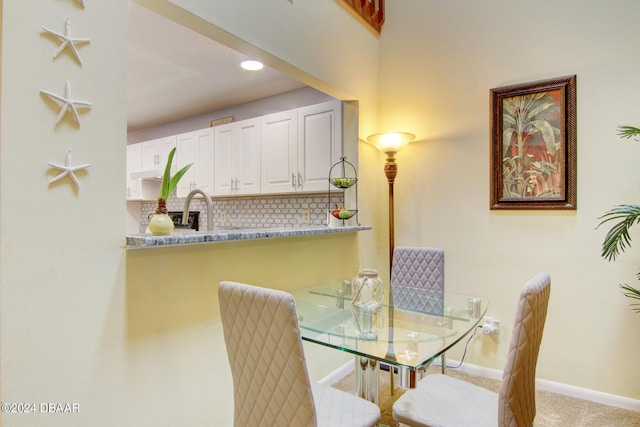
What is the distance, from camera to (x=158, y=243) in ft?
4.40

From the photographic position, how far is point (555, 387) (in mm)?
2381

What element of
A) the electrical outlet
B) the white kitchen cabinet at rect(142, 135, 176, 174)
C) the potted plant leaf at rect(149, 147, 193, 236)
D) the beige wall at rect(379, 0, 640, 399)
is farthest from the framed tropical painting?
the white kitchen cabinet at rect(142, 135, 176, 174)

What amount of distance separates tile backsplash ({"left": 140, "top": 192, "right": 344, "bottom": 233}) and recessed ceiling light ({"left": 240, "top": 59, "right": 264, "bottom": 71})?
4.15 feet

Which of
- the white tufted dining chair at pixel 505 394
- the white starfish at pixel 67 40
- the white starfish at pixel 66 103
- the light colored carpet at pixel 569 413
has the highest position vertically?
the white starfish at pixel 67 40

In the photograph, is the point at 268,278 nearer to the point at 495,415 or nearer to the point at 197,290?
the point at 197,290

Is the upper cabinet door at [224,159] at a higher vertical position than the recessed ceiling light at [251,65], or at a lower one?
lower

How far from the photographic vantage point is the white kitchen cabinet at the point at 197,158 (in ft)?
12.5

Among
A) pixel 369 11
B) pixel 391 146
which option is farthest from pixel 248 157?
pixel 369 11

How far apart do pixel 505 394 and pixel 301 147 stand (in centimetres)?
242

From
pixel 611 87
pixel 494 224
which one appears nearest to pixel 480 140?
pixel 494 224

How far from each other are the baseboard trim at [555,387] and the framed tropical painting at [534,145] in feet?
3.98

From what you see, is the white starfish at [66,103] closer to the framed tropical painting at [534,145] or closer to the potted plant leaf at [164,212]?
the potted plant leaf at [164,212]

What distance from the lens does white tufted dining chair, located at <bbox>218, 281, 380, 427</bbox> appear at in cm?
106

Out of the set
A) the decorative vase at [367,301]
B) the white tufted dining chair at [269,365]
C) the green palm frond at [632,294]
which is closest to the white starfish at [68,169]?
the white tufted dining chair at [269,365]
